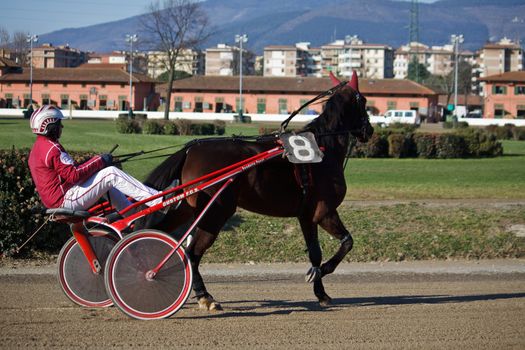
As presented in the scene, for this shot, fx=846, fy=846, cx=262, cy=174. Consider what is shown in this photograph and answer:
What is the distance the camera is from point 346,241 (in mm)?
8711

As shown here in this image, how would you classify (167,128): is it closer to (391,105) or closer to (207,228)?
(207,228)

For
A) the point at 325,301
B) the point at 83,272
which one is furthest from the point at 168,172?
the point at 325,301

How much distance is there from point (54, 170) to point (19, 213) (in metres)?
4.69

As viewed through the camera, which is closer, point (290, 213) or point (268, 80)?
point (290, 213)

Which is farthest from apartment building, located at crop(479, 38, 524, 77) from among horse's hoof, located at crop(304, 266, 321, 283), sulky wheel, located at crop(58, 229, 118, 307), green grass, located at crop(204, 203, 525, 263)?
sulky wheel, located at crop(58, 229, 118, 307)

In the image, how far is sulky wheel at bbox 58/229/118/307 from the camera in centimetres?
827

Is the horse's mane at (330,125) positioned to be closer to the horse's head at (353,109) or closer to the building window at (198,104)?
the horse's head at (353,109)

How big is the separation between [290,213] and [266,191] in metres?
0.37

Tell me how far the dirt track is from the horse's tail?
4.25ft

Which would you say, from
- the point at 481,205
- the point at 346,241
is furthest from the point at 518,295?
the point at 481,205

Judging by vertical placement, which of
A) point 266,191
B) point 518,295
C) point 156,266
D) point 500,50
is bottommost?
point 518,295

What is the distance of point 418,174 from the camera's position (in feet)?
84.7

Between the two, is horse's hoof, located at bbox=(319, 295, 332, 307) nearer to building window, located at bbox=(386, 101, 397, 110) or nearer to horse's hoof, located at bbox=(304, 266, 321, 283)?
horse's hoof, located at bbox=(304, 266, 321, 283)

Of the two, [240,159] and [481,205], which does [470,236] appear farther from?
[240,159]
